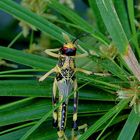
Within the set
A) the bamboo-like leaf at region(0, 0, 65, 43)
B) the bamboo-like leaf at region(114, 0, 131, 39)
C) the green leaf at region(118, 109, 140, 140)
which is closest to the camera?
the green leaf at region(118, 109, 140, 140)

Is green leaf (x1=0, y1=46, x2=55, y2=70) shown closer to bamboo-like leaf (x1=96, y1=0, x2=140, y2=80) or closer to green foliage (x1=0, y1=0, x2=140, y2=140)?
green foliage (x1=0, y1=0, x2=140, y2=140)

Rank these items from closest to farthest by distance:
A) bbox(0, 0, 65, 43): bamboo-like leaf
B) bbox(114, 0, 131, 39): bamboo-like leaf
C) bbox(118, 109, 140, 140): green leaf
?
1. bbox(118, 109, 140, 140): green leaf
2. bbox(0, 0, 65, 43): bamboo-like leaf
3. bbox(114, 0, 131, 39): bamboo-like leaf

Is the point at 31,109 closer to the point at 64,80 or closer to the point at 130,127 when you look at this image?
the point at 64,80

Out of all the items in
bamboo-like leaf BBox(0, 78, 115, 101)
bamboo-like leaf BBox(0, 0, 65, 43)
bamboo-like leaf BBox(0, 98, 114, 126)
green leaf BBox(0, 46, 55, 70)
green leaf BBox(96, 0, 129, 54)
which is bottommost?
bamboo-like leaf BBox(0, 98, 114, 126)

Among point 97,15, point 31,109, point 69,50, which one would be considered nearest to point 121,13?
point 97,15

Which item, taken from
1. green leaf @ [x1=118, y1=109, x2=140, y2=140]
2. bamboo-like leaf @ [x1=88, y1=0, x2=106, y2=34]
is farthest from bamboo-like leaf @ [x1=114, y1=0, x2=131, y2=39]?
green leaf @ [x1=118, y1=109, x2=140, y2=140]

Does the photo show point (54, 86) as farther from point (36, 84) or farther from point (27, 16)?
point (27, 16)
